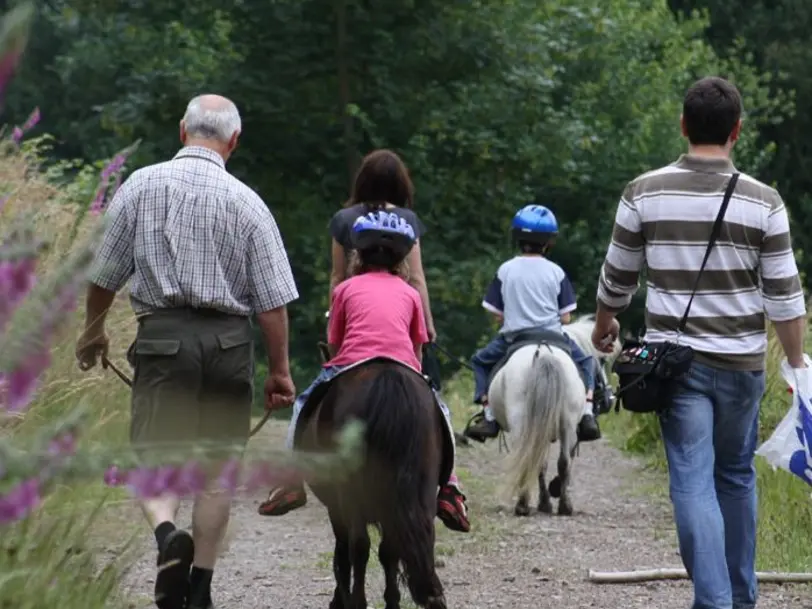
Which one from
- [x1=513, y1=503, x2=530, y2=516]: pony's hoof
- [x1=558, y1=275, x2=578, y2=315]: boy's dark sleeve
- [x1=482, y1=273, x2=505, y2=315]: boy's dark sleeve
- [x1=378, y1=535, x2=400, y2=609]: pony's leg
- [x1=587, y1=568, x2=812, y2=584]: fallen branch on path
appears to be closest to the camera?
[x1=378, y1=535, x2=400, y2=609]: pony's leg

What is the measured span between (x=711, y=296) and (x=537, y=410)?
5389mm

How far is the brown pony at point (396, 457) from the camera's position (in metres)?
5.98

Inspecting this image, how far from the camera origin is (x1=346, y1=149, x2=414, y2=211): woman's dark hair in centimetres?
849

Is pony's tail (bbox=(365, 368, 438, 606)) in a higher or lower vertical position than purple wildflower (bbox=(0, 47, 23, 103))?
lower

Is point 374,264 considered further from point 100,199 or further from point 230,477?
point 230,477

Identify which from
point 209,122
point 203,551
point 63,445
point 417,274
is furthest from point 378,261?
point 63,445

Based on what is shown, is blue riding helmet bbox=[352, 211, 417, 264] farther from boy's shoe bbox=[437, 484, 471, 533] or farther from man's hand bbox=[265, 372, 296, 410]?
boy's shoe bbox=[437, 484, 471, 533]

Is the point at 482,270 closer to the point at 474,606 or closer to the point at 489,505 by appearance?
the point at 489,505

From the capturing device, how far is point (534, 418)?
1102cm

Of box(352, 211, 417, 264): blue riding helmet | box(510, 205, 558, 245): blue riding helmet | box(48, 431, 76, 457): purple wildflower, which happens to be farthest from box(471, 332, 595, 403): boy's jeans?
box(48, 431, 76, 457): purple wildflower

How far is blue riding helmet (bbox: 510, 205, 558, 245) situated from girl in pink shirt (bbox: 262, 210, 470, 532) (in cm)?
444

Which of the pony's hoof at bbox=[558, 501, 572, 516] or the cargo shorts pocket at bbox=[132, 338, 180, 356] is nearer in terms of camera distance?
the cargo shorts pocket at bbox=[132, 338, 180, 356]

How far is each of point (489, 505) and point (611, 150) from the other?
64.5 feet

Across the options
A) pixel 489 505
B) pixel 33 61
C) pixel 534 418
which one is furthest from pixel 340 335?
pixel 33 61
